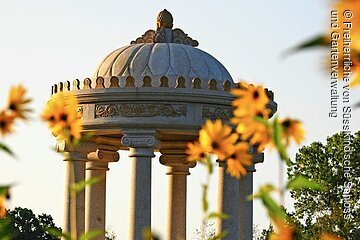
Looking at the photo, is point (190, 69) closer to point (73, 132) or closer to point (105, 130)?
point (105, 130)

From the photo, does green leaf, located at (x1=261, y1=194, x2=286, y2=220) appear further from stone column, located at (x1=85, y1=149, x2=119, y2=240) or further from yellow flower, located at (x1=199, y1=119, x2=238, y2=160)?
stone column, located at (x1=85, y1=149, x2=119, y2=240)

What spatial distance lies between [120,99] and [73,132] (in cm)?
3105

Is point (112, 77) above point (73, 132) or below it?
above

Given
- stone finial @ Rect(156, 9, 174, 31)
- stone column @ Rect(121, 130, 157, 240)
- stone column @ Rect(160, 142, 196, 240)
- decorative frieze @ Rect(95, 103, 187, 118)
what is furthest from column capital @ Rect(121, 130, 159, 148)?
stone finial @ Rect(156, 9, 174, 31)

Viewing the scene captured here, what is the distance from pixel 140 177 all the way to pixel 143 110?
7.88ft

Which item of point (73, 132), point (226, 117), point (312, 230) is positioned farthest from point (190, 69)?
point (73, 132)

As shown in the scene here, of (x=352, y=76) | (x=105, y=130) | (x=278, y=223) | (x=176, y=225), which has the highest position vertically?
(x=105, y=130)

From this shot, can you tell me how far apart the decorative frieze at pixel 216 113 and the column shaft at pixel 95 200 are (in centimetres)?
564

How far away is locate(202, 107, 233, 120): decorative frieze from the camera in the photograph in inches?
1443

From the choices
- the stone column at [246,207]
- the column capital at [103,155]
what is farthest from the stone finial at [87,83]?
the stone column at [246,207]

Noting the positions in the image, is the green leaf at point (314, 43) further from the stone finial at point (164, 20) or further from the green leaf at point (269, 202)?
the stone finial at point (164, 20)

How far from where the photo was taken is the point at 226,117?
1468 inches

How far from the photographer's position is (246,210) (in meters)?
39.9

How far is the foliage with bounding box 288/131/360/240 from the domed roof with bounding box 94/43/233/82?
23066mm
